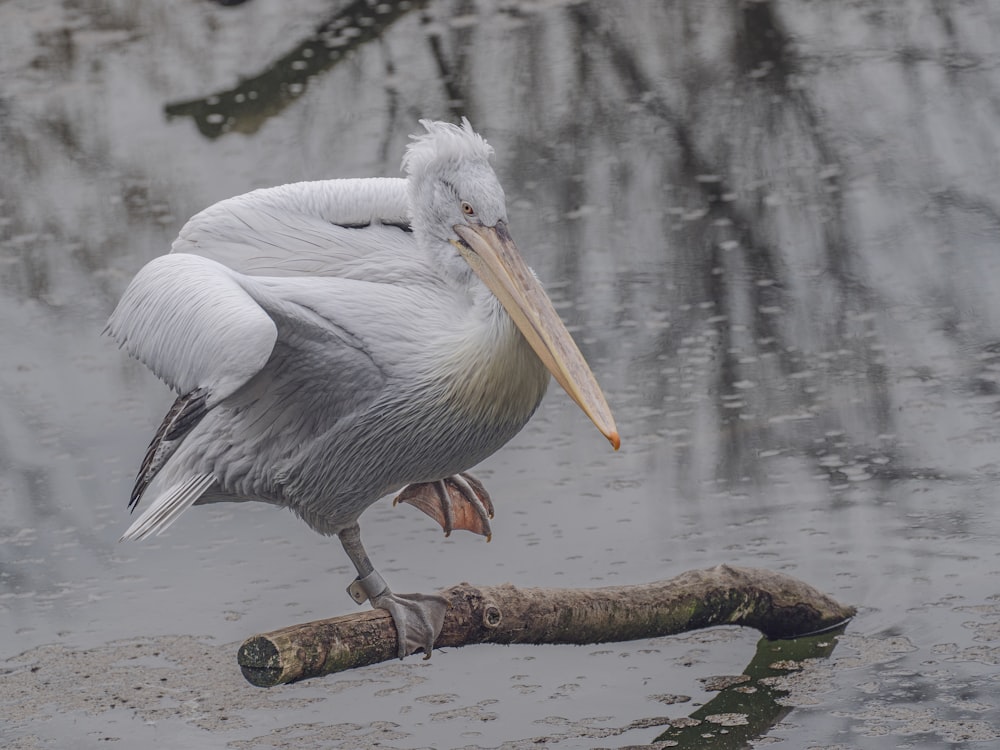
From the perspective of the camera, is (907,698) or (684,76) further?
(684,76)

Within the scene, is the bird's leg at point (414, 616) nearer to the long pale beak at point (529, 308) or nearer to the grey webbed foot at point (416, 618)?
the grey webbed foot at point (416, 618)

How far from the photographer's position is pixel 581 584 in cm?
493

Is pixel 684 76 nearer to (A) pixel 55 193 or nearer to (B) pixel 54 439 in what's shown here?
(A) pixel 55 193

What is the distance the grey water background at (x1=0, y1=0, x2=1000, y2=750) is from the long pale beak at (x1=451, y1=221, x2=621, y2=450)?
113cm

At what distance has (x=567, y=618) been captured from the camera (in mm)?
3938

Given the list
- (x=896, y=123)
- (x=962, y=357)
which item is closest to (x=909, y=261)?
(x=962, y=357)

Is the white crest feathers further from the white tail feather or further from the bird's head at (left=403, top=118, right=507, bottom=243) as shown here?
the white tail feather

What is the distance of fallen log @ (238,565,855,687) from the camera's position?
3.49 meters

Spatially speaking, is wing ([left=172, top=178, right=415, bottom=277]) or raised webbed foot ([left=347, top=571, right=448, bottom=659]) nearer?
raised webbed foot ([left=347, top=571, right=448, bottom=659])

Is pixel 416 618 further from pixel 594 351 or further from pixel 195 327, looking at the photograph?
pixel 594 351

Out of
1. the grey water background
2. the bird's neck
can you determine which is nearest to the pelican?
the bird's neck

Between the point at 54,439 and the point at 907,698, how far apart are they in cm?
323

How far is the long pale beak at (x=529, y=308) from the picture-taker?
11.6ft

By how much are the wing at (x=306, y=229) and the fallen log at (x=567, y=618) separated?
33.0 inches
